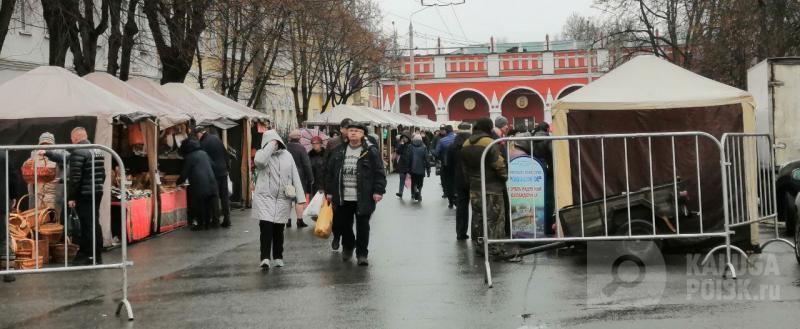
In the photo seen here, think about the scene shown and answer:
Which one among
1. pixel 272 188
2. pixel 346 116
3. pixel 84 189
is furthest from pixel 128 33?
pixel 346 116

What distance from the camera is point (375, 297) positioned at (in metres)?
10.1

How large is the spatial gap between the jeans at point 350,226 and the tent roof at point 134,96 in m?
6.12

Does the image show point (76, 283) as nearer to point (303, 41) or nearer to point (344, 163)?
point (344, 163)

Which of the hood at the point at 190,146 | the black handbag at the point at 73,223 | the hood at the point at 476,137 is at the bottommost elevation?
the black handbag at the point at 73,223

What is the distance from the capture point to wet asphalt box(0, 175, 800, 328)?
28.5 ft

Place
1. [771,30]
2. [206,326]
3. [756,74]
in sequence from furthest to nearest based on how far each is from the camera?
[771,30]
[756,74]
[206,326]

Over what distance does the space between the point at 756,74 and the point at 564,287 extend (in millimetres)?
9795

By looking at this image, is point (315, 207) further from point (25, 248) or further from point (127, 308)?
point (127, 308)

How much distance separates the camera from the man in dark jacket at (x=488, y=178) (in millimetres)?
12297

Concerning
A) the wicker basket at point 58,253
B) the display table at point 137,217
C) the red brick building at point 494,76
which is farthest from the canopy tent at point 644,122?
the red brick building at point 494,76

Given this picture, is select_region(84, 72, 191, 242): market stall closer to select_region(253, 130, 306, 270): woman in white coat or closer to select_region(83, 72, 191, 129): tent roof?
select_region(83, 72, 191, 129): tent roof

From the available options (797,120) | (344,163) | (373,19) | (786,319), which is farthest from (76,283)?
(373,19)

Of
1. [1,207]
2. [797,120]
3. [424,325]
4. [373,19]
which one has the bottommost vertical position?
[424,325]

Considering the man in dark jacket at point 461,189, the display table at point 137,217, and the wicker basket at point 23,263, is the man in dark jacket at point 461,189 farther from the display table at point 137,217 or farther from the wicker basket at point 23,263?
the wicker basket at point 23,263
